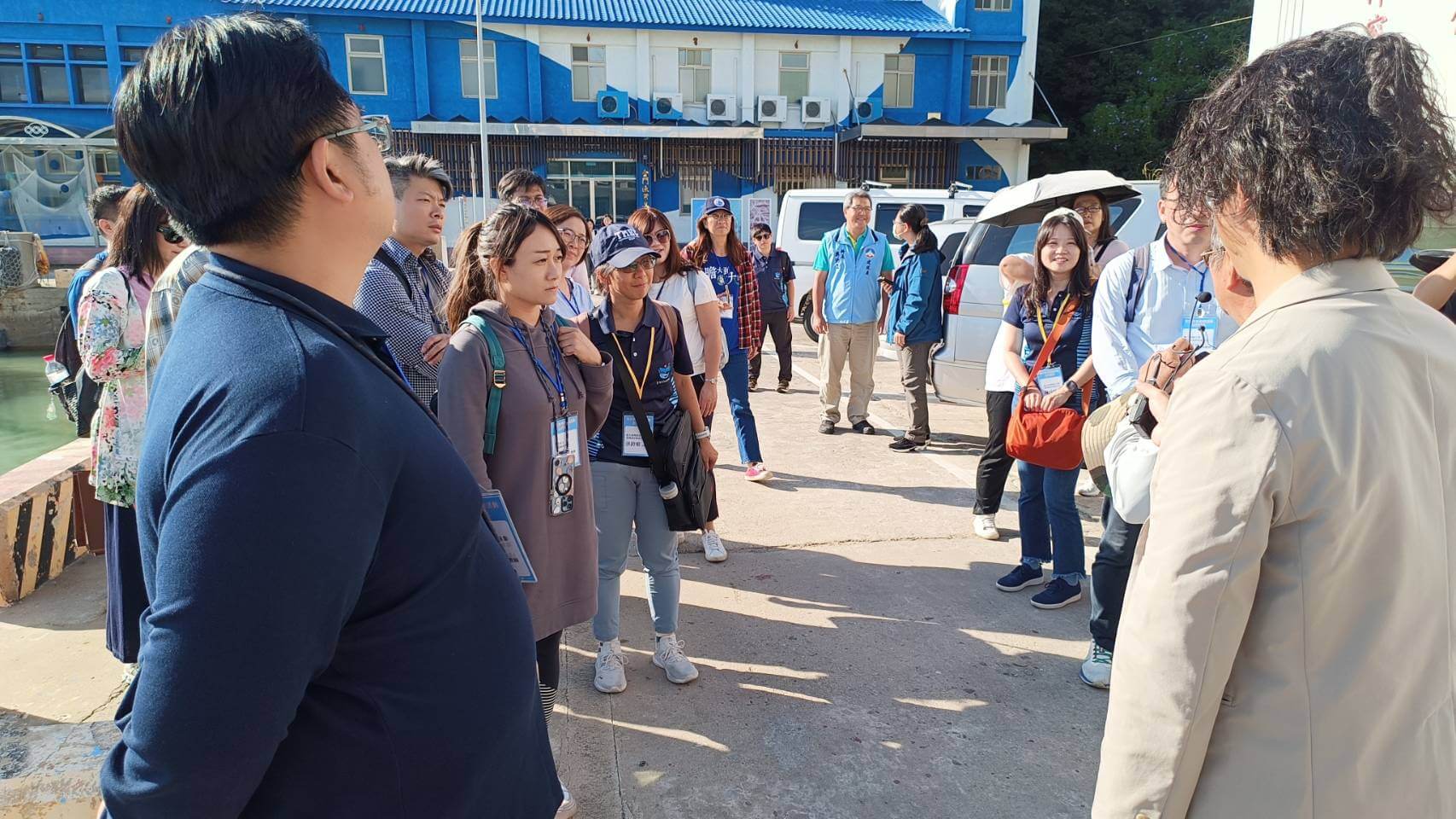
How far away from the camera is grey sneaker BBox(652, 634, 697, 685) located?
3545 mm

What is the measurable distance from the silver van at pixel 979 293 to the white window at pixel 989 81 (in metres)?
22.4

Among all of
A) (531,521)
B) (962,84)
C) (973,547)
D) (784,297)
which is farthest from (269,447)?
(962,84)

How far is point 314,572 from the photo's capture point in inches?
38.6

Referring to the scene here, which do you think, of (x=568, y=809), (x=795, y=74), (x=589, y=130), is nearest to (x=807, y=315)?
(x=568, y=809)

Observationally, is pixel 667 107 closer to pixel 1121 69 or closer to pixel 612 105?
pixel 612 105

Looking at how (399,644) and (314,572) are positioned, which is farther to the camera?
(399,644)

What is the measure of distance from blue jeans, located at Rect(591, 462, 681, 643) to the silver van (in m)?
4.12

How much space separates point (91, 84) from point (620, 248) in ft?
97.4

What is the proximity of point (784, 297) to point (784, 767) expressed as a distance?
21.1ft

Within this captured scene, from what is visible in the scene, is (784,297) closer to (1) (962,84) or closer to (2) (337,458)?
(2) (337,458)

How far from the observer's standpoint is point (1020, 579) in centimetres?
443

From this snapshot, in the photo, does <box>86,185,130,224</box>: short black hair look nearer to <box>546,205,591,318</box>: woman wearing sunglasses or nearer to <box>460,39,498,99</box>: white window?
<box>546,205,591,318</box>: woman wearing sunglasses

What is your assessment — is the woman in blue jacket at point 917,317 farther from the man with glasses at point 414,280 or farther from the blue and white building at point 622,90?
the blue and white building at point 622,90

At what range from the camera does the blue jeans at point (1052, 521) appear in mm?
4191
